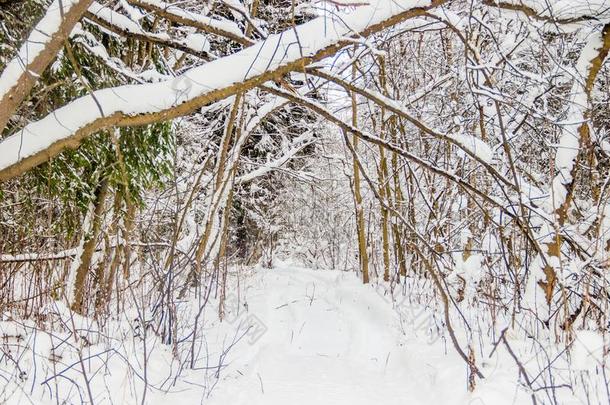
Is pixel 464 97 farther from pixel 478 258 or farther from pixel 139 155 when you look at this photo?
pixel 139 155

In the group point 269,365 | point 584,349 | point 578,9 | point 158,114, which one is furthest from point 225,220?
point 584,349

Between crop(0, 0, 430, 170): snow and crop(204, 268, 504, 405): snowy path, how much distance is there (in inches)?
60.0

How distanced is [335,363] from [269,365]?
49 cm

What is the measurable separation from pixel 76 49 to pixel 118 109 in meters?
2.11

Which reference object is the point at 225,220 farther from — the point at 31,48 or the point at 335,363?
the point at 31,48

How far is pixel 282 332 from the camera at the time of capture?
4.29m

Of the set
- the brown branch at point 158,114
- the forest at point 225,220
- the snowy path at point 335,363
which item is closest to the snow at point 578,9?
the forest at point 225,220

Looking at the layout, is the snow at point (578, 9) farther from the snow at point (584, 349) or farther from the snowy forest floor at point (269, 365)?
the snowy forest floor at point (269, 365)

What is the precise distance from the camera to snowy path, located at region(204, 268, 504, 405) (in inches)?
103

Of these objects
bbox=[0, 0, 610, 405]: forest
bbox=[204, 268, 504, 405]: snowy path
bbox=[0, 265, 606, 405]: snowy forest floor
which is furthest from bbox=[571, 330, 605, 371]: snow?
bbox=[204, 268, 504, 405]: snowy path

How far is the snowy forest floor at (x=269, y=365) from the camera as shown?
7.34 ft

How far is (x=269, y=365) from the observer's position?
322 centimetres

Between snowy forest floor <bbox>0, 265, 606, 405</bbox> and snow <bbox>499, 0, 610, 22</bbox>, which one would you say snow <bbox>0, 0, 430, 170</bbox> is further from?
snow <bbox>499, 0, 610, 22</bbox>

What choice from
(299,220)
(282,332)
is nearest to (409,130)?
(282,332)
